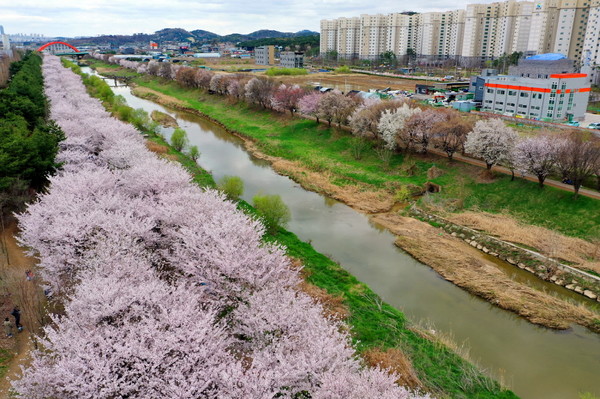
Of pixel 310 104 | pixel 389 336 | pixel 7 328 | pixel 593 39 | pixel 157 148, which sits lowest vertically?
pixel 389 336

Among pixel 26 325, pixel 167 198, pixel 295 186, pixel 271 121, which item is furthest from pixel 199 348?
pixel 271 121

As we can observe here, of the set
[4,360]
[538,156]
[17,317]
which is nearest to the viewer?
[4,360]

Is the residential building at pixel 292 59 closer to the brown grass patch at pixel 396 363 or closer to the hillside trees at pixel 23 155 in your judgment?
the hillside trees at pixel 23 155

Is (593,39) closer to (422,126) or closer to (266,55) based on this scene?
(422,126)

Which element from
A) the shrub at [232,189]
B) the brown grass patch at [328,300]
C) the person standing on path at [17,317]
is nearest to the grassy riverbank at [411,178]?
the shrub at [232,189]

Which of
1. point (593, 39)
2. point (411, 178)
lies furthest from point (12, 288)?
point (593, 39)

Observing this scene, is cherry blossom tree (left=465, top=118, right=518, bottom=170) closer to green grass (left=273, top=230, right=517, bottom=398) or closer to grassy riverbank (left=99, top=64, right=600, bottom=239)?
grassy riverbank (left=99, top=64, right=600, bottom=239)

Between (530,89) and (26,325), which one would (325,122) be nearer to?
(530,89)
